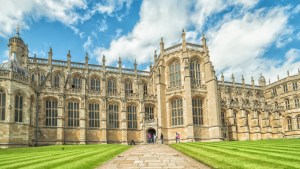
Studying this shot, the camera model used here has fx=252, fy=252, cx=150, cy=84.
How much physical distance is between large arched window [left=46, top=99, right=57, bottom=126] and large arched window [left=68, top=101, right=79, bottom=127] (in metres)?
1.98

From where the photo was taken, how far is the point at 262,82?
2507 inches

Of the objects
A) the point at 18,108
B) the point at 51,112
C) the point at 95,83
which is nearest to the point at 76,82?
the point at 95,83

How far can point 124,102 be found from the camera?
4012 centimetres

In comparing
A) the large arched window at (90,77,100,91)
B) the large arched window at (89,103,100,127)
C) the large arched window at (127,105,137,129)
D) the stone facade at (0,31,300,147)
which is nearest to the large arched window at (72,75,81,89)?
the stone facade at (0,31,300,147)

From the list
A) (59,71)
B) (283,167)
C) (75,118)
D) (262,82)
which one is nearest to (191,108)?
(75,118)

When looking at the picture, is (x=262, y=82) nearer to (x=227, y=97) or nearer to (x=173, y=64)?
(x=227, y=97)

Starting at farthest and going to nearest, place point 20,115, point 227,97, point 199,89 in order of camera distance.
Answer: point 227,97
point 199,89
point 20,115

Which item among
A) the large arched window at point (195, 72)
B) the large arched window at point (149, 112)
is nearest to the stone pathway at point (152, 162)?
the large arched window at point (195, 72)

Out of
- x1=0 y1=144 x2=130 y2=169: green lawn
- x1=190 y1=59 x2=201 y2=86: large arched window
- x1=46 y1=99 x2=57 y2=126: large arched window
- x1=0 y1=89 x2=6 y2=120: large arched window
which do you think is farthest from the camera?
x1=190 y1=59 x2=201 y2=86: large arched window

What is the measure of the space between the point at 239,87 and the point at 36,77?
41.9 m

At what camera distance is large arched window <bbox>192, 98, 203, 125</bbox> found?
38.0 meters

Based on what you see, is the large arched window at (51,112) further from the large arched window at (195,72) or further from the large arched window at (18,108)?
the large arched window at (195,72)

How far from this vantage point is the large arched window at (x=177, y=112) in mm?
38375

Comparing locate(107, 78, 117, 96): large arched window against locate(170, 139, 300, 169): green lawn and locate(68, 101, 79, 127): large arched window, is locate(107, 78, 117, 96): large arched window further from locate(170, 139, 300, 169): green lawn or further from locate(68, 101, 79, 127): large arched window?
locate(170, 139, 300, 169): green lawn
